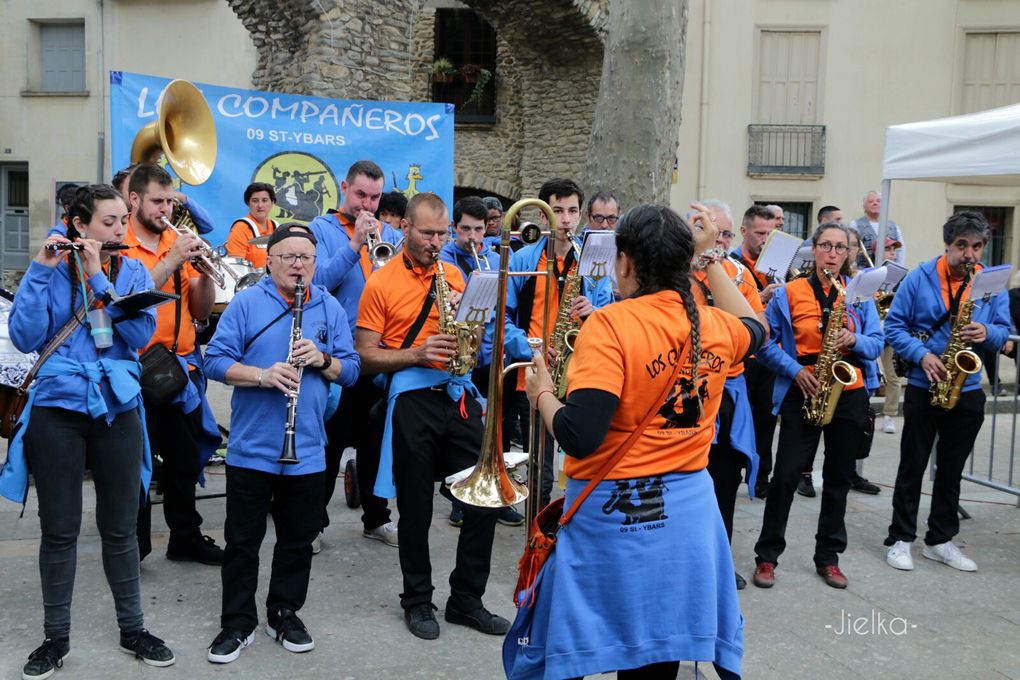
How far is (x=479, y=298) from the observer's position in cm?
414

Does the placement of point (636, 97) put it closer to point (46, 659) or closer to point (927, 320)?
point (927, 320)

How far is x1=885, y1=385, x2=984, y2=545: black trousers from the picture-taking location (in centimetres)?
552

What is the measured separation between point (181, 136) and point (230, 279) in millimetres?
893

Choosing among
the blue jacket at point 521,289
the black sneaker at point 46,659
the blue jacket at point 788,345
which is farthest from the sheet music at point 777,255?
the black sneaker at point 46,659

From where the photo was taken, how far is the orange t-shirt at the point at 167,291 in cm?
466

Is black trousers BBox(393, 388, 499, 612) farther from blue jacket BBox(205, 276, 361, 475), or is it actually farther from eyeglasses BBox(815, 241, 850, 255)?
eyeglasses BBox(815, 241, 850, 255)

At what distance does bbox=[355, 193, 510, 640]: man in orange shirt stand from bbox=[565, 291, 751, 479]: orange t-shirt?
1517 millimetres

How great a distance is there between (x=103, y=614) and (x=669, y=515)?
2846mm

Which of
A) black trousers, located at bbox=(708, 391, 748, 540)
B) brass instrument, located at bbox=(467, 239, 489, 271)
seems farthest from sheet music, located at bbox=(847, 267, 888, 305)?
brass instrument, located at bbox=(467, 239, 489, 271)

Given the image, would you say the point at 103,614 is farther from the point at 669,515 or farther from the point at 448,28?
the point at 448,28

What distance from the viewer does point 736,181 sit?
59.0 feet

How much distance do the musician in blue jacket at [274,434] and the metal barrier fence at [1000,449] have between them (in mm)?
4584

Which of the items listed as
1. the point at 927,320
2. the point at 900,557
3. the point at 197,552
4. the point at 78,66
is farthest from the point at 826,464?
the point at 78,66

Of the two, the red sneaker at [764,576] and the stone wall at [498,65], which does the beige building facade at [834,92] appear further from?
the red sneaker at [764,576]
